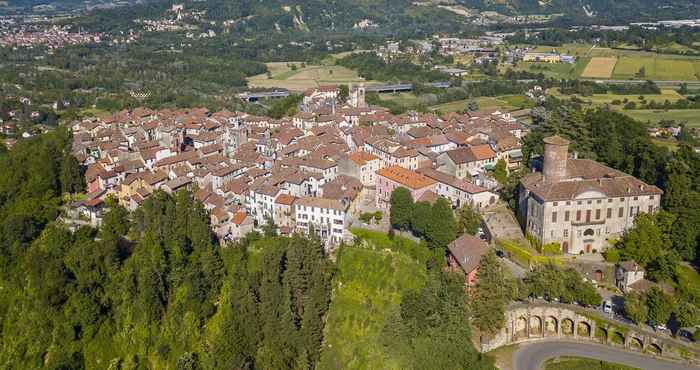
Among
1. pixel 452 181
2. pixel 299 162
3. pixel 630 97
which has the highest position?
pixel 452 181

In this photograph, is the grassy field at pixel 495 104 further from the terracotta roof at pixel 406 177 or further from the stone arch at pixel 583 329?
the stone arch at pixel 583 329

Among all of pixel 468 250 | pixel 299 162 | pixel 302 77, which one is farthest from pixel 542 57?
pixel 468 250

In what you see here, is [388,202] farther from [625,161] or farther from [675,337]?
[675,337]

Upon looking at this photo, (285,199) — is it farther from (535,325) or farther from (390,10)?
(390,10)

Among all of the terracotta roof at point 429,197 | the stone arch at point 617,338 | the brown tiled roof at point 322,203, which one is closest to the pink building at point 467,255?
the terracotta roof at point 429,197

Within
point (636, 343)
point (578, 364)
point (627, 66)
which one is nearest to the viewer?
point (578, 364)

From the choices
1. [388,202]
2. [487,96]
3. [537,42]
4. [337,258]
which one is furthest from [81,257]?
[537,42]
